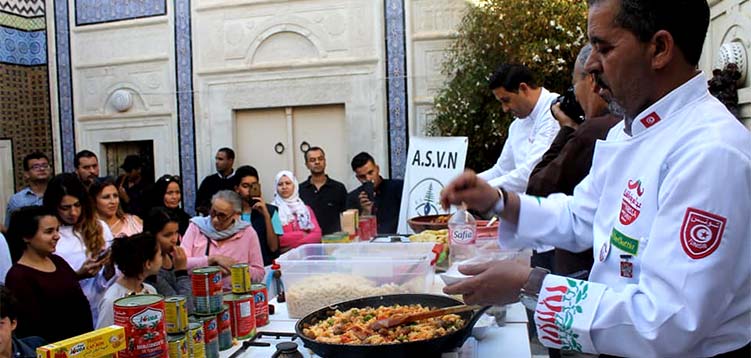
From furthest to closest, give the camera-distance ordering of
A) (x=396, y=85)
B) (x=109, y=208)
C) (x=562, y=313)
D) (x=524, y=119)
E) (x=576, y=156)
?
1. (x=396, y=85)
2. (x=109, y=208)
3. (x=524, y=119)
4. (x=576, y=156)
5. (x=562, y=313)

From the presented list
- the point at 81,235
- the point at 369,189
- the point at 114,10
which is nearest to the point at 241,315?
the point at 81,235

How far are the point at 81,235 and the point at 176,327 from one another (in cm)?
232

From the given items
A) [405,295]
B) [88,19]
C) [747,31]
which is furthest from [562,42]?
[88,19]

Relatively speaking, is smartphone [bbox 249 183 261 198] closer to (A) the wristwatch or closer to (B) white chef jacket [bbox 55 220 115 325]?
(B) white chef jacket [bbox 55 220 115 325]

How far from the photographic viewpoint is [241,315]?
6.51ft

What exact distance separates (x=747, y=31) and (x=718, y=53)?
563mm

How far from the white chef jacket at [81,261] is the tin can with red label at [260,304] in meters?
1.40

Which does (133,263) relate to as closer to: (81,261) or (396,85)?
(81,261)

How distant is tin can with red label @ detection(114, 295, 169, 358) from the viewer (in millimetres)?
1435

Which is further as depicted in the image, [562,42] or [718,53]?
[562,42]

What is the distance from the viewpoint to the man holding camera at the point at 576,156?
7.68ft

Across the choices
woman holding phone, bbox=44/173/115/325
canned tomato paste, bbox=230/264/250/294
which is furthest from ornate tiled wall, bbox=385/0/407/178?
canned tomato paste, bbox=230/264/250/294

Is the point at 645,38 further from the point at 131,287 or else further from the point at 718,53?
the point at 718,53

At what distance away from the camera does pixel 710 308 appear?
3.41ft
